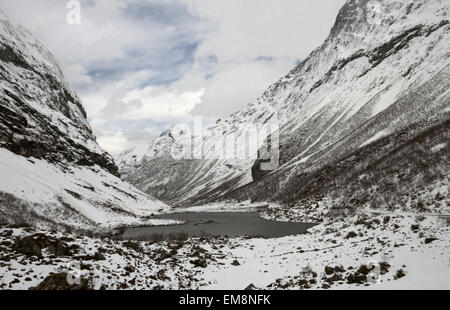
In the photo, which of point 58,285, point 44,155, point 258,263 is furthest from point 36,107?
point 58,285

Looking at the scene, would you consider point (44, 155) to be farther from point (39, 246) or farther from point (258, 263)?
point (258, 263)

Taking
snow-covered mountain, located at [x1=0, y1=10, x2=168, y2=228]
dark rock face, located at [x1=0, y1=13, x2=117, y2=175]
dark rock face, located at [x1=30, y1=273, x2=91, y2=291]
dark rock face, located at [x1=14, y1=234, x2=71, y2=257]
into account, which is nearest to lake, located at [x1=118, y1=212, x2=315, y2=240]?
snow-covered mountain, located at [x1=0, y1=10, x2=168, y2=228]

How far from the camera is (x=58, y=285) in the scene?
51.5 ft

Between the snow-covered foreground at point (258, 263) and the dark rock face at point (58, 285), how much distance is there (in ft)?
0.25

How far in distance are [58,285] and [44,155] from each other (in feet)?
321

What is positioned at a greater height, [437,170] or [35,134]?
[35,134]

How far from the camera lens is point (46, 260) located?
18469 mm

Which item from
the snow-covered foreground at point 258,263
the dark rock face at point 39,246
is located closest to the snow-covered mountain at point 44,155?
the dark rock face at point 39,246

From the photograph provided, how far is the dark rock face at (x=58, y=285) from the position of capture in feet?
50.6

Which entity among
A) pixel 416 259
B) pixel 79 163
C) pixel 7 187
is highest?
pixel 79 163

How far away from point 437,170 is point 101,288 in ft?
187
